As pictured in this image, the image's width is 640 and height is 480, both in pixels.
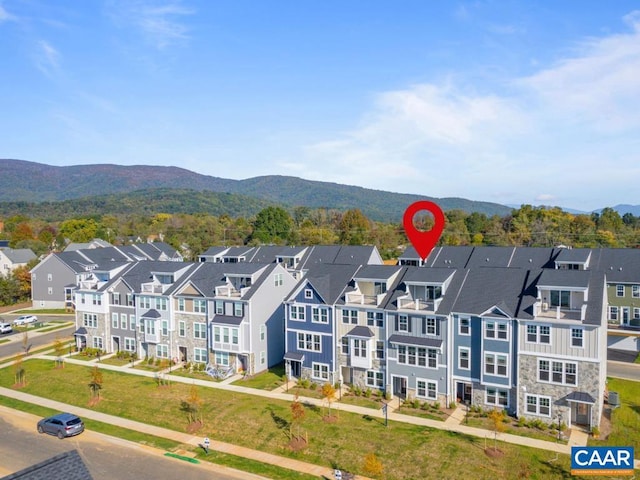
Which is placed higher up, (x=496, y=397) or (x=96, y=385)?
(x=496, y=397)

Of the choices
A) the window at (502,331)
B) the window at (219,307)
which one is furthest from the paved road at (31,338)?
the window at (502,331)

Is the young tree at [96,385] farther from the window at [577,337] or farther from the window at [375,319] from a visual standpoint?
the window at [577,337]

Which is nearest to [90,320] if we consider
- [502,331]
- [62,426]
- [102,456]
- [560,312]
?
[62,426]

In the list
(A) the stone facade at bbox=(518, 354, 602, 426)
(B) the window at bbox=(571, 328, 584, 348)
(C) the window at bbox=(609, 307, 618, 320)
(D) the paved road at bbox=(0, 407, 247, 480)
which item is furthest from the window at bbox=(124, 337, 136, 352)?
(C) the window at bbox=(609, 307, 618, 320)

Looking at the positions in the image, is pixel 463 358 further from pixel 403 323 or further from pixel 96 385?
pixel 96 385

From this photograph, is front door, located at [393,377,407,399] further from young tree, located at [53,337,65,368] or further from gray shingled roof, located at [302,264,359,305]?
young tree, located at [53,337,65,368]
